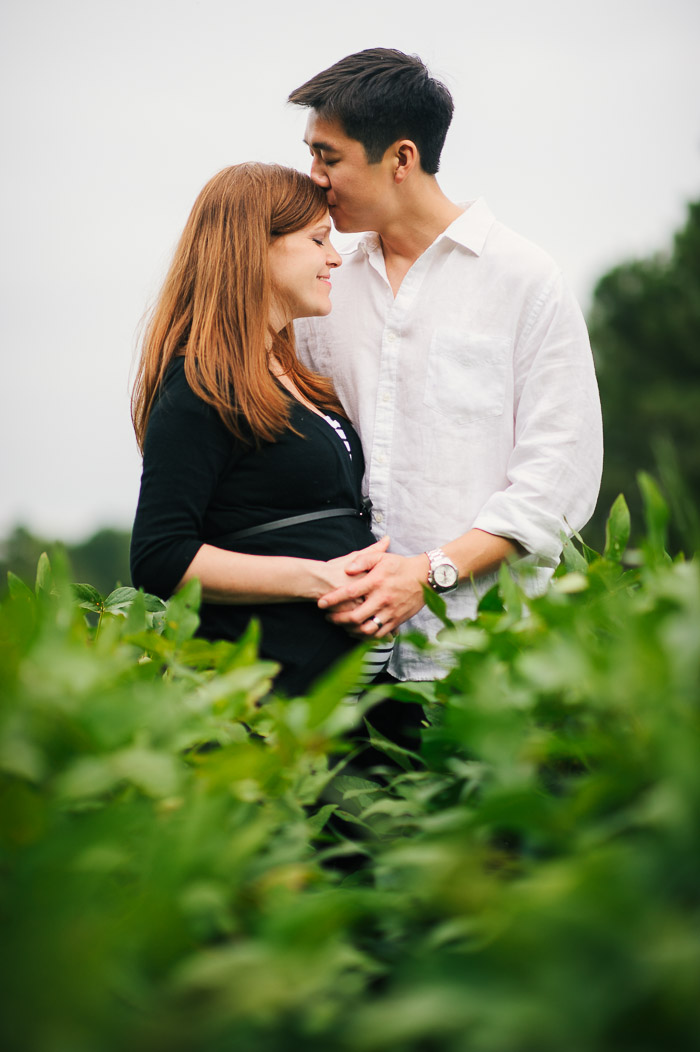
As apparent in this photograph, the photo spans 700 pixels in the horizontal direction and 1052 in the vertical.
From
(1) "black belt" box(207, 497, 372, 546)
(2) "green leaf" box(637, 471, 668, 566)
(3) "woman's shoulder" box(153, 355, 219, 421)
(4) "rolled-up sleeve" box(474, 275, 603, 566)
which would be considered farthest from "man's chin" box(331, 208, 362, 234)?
(2) "green leaf" box(637, 471, 668, 566)

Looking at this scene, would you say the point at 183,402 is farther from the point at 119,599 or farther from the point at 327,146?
the point at 327,146

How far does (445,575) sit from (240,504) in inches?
22.7

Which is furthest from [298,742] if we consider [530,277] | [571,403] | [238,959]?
[530,277]

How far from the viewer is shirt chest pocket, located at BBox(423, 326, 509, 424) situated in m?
2.71

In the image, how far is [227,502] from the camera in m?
2.34

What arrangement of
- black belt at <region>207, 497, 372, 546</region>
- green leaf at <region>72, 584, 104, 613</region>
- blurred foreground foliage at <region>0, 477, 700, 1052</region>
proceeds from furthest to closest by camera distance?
black belt at <region>207, 497, 372, 546</region>, green leaf at <region>72, 584, 104, 613</region>, blurred foreground foliage at <region>0, 477, 700, 1052</region>

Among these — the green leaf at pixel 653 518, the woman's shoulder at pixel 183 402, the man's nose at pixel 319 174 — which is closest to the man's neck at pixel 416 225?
the man's nose at pixel 319 174

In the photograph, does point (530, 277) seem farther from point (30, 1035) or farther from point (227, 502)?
point (30, 1035)

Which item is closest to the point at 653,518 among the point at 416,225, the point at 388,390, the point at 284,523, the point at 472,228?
the point at 284,523

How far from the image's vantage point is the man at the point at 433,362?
254 cm

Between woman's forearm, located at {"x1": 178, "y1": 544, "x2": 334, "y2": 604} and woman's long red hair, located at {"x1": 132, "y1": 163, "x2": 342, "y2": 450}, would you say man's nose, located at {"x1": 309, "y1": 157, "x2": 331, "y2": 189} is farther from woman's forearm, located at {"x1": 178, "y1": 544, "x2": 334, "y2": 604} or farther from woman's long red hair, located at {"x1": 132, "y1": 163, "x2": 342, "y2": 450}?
woman's forearm, located at {"x1": 178, "y1": 544, "x2": 334, "y2": 604}

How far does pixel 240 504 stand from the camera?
2.35 metres

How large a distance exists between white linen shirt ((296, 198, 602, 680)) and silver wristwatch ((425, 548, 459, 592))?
0.49 feet

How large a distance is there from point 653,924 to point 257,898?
14.5 inches
